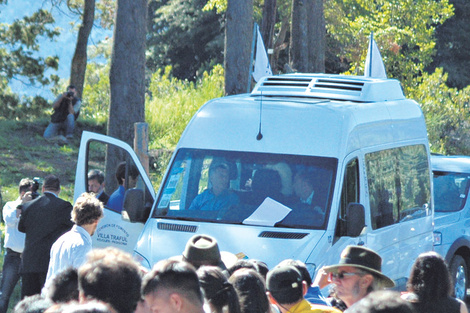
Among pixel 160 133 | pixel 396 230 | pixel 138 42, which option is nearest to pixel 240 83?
pixel 138 42

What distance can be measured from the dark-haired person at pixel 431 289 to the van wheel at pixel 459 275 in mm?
6360

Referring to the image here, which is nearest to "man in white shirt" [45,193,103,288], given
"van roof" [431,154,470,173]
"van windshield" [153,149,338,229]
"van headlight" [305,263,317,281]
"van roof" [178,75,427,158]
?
"van windshield" [153,149,338,229]

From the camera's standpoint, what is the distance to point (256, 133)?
8.66 meters

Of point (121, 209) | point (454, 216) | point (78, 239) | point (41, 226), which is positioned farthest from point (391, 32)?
point (78, 239)

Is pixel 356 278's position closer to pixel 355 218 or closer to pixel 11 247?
pixel 355 218

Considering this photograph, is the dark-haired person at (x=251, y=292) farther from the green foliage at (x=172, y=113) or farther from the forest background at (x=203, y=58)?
the green foliage at (x=172, y=113)

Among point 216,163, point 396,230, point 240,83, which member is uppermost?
point 240,83

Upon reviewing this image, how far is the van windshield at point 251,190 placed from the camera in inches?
321

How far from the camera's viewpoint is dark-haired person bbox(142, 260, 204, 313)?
4.01m

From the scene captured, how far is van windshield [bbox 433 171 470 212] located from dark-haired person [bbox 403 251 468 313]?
705 centimetres

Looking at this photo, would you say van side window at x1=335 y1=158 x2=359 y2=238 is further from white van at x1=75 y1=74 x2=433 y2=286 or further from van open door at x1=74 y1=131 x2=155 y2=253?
van open door at x1=74 y1=131 x2=155 y2=253

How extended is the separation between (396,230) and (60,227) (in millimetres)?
3520

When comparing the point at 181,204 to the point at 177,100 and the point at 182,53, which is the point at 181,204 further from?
the point at 182,53

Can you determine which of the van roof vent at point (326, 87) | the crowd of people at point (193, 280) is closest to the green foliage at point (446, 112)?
the van roof vent at point (326, 87)
